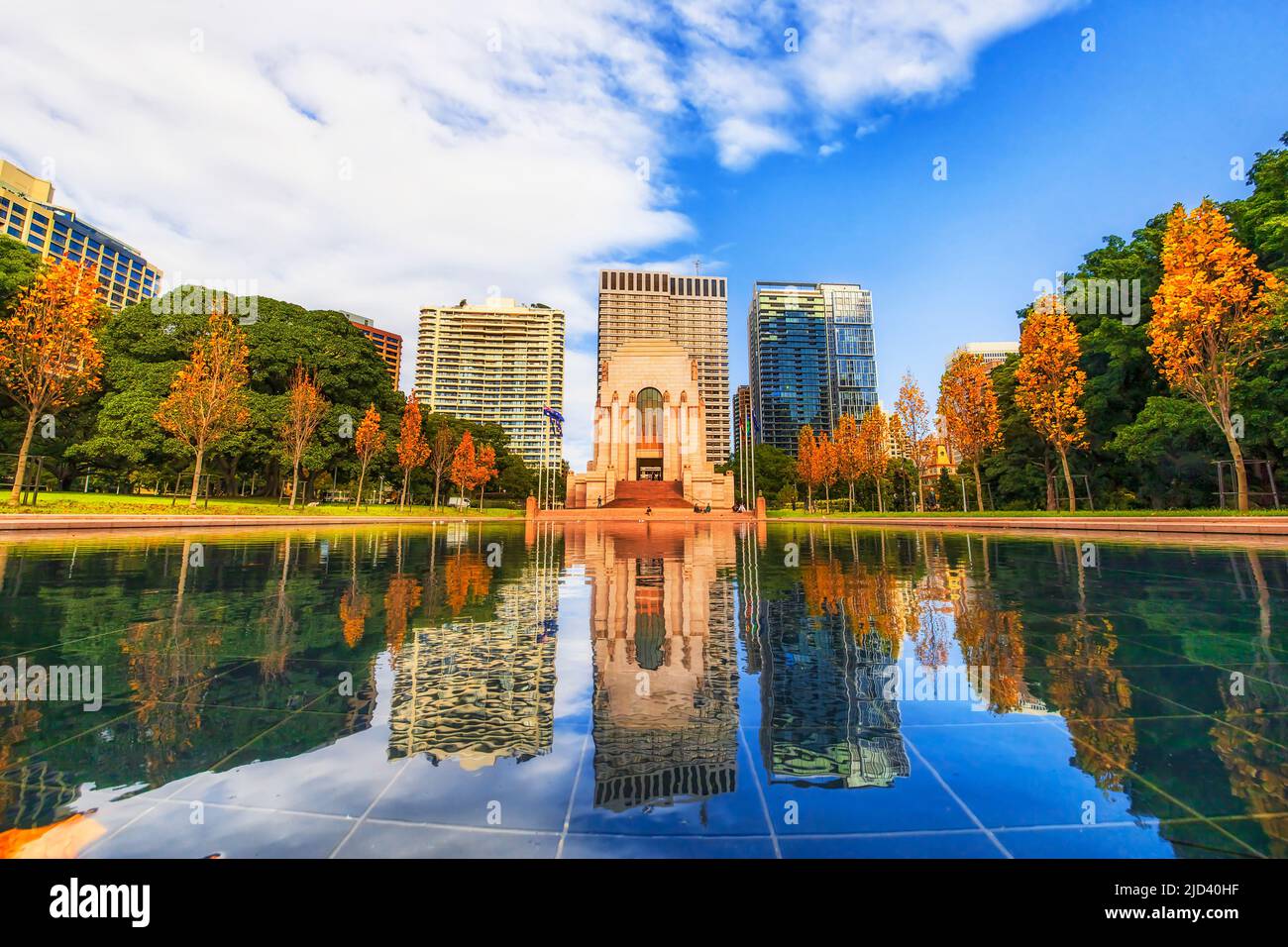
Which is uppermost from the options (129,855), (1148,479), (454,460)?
(454,460)

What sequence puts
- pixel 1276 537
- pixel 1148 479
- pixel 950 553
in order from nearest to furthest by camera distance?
1. pixel 950 553
2. pixel 1276 537
3. pixel 1148 479

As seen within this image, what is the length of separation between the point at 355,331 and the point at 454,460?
13.7 m

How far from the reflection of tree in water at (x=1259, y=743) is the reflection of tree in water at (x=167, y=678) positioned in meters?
4.09

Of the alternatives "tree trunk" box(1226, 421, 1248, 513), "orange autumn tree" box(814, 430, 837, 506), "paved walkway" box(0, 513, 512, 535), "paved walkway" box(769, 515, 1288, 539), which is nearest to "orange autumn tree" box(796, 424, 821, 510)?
"orange autumn tree" box(814, 430, 837, 506)

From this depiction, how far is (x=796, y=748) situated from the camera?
2559mm

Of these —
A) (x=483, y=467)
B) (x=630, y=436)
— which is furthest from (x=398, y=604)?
(x=483, y=467)

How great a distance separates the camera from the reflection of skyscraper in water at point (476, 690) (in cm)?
261

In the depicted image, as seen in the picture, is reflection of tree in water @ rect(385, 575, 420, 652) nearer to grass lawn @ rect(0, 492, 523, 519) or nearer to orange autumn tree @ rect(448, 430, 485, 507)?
grass lawn @ rect(0, 492, 523, 519)

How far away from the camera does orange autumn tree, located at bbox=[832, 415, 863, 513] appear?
45.4 metres

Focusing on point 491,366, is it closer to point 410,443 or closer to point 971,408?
point 410,443

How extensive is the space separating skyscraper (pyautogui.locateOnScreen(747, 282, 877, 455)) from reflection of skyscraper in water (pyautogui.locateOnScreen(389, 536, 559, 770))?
140m

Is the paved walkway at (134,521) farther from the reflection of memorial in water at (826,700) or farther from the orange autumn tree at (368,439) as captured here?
the reflection of memorial in water at (826,700)

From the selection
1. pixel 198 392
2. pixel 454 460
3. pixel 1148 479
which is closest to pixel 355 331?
pixel 454 460
